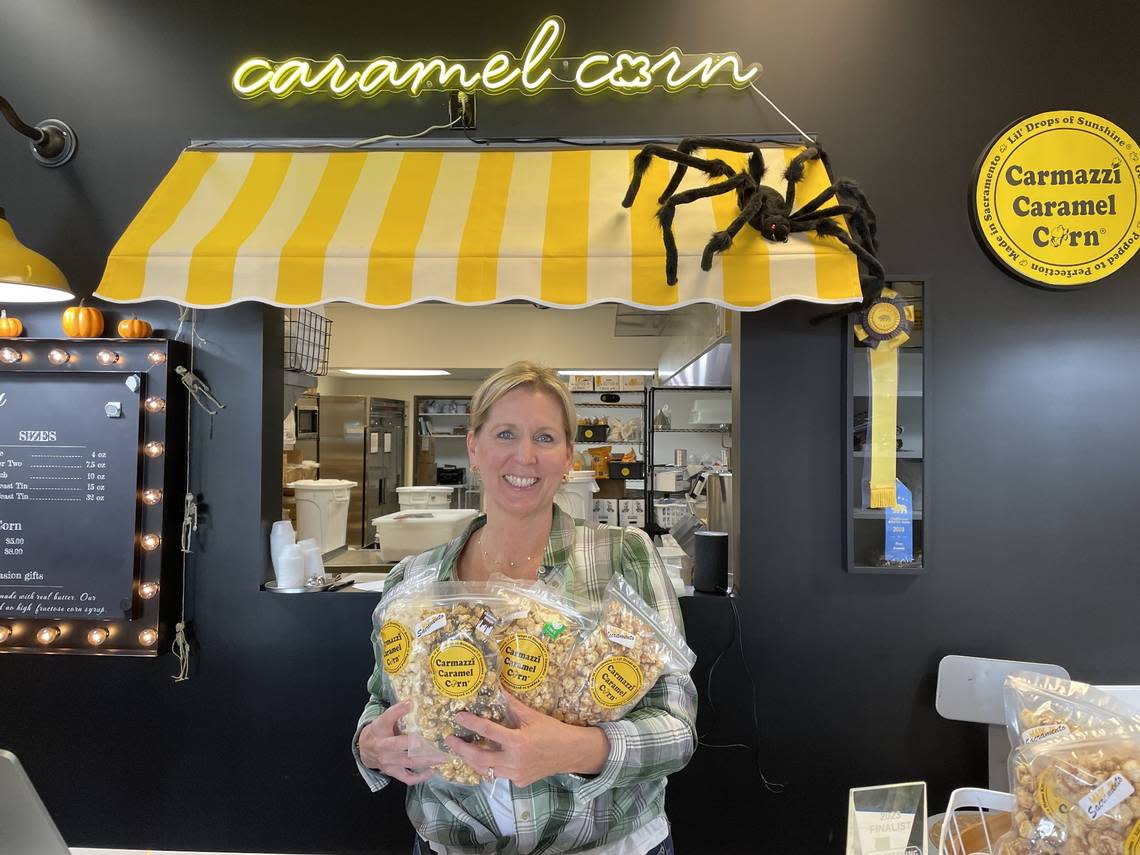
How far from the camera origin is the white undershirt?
1.23 metres

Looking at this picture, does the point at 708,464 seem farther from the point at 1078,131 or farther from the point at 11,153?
the point at 11,153

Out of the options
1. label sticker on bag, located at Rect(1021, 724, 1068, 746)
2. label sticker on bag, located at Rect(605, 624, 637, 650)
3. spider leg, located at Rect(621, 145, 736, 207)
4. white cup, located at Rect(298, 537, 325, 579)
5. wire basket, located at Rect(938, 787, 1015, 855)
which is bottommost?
wire basket, located at Rect(938, 787, 1015, 855)

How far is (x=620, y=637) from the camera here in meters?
1.09

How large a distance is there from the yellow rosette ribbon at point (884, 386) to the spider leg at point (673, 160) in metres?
0.78

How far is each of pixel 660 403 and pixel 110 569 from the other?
15.7ft

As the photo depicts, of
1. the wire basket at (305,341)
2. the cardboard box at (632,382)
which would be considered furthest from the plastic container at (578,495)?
the wire basket at (305,341)

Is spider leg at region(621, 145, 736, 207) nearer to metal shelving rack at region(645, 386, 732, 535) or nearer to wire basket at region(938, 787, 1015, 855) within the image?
wire basket at region(938, 787, 1015, 855)

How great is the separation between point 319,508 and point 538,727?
4.10 meters

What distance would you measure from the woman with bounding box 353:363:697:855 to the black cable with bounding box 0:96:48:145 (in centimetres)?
238

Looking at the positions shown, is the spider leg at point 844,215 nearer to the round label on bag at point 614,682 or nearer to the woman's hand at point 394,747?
the round label on bag at point 614,682

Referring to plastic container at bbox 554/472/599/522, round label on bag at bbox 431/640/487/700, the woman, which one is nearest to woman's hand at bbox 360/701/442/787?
the woman

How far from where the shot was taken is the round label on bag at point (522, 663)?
1.02 m

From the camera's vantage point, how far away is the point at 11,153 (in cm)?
278

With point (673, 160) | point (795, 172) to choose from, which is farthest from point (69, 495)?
point (795, 172)
